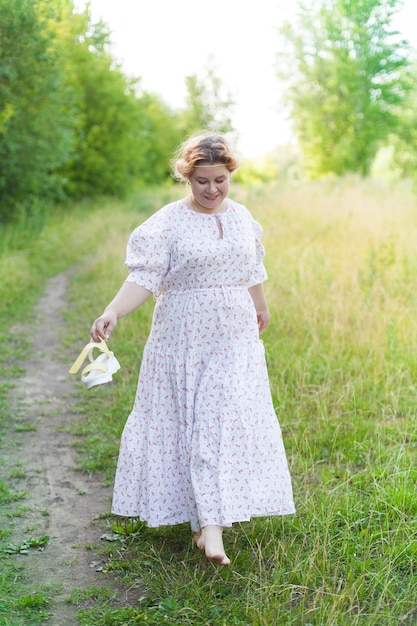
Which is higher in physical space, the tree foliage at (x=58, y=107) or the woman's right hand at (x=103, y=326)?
the tree foliage at (x=58, y=107)

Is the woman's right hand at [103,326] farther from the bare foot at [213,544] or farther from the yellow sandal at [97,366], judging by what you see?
the bare foot at [213,544]

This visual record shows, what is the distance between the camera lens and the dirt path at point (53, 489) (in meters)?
3.33

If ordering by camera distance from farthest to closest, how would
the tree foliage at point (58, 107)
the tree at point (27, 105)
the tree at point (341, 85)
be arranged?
1. the tree at point (341, 85)
2. the tree foliage at point (58, 107)
3. the tree at point (27, 105)

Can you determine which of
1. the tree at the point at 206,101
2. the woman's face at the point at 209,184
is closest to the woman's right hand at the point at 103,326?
the woman's face at the point at 209,184

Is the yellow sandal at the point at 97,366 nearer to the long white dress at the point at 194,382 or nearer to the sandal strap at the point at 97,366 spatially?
the sandal strap at the point at 97,366

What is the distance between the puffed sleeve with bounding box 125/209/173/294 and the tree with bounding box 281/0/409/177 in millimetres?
24422

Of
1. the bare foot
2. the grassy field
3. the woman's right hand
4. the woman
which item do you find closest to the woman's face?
the woman

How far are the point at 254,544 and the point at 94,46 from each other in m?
17.8

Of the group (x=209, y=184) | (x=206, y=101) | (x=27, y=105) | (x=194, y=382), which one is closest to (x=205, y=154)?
(x=209, y=184)

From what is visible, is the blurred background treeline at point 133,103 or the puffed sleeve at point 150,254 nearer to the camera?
the puffed sleeve at point 150,254

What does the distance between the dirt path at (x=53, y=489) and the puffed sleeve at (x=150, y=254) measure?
1.36 metres

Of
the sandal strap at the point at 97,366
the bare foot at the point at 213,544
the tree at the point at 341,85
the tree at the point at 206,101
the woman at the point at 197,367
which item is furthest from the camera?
the tree at the point at 206,101

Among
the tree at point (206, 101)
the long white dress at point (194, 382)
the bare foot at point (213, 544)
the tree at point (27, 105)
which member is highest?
the tree at point (206, 101)

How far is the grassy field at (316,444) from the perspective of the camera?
9.73ft
